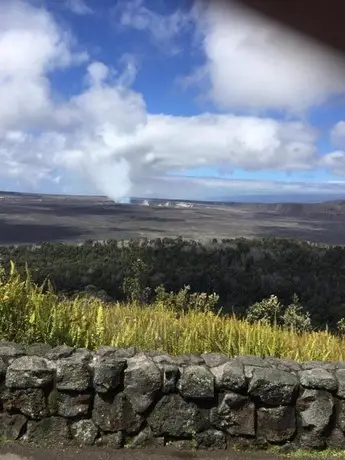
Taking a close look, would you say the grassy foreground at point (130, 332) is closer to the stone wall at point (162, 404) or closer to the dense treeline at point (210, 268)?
the stone wall at point (162, 404)

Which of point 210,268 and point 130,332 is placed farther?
point 210,268

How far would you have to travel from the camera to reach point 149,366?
412 centimetres

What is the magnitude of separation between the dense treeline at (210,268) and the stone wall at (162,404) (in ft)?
13.0

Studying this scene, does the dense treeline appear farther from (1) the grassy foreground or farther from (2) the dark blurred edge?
(2) the dark blurred edge

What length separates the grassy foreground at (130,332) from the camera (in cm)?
480

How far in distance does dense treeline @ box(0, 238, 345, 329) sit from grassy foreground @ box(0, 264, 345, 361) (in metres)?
2.75

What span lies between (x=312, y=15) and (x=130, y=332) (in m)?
3.44

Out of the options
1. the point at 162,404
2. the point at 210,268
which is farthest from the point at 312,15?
the point at 210,268

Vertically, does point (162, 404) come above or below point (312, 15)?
below

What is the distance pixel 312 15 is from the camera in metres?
2.22

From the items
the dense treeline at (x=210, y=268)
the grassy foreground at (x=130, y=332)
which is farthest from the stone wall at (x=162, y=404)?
the dense treeline at (x=210, y=268)

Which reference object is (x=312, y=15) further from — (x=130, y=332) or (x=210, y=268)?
(x=210, y=268)

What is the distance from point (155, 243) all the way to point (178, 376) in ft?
29.0

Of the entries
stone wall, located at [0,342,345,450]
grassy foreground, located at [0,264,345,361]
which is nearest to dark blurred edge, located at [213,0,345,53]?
Result: stone wall, located at [0,342,345,450]
